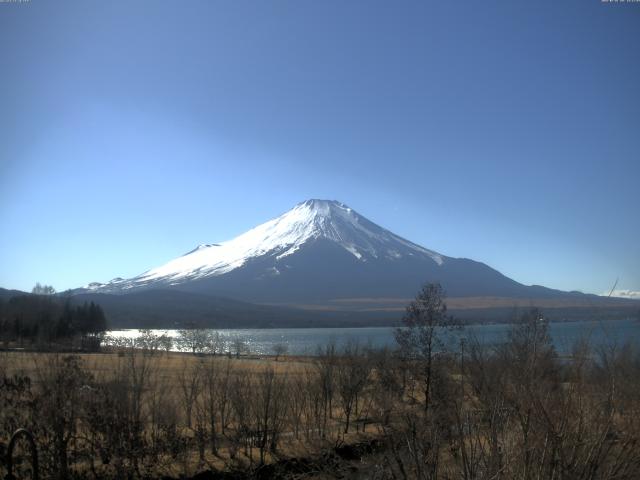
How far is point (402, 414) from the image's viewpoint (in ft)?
22.3

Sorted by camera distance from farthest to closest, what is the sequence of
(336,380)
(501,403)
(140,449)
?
(336,380), (140,449), (501,403)

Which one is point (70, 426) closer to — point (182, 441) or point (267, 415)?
point (182, 441)

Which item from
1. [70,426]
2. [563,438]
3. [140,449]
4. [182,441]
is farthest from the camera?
[182,441]

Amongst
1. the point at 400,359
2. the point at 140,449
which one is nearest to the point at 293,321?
the point at 400,359

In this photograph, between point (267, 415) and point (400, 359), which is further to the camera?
point (400, 359)

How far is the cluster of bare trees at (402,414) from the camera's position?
4676 mm

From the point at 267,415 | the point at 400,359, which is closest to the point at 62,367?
the point at 267,415

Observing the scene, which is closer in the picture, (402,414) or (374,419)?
(402,414)

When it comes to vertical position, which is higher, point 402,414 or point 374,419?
point 402,414

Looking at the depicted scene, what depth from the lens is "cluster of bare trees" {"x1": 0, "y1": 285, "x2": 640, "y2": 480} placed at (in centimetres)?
468

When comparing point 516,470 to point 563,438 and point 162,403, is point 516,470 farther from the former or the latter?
point 162,403

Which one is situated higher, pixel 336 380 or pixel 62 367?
pixel 62 367

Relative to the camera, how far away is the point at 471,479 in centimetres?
470

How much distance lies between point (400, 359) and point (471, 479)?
885 inches
